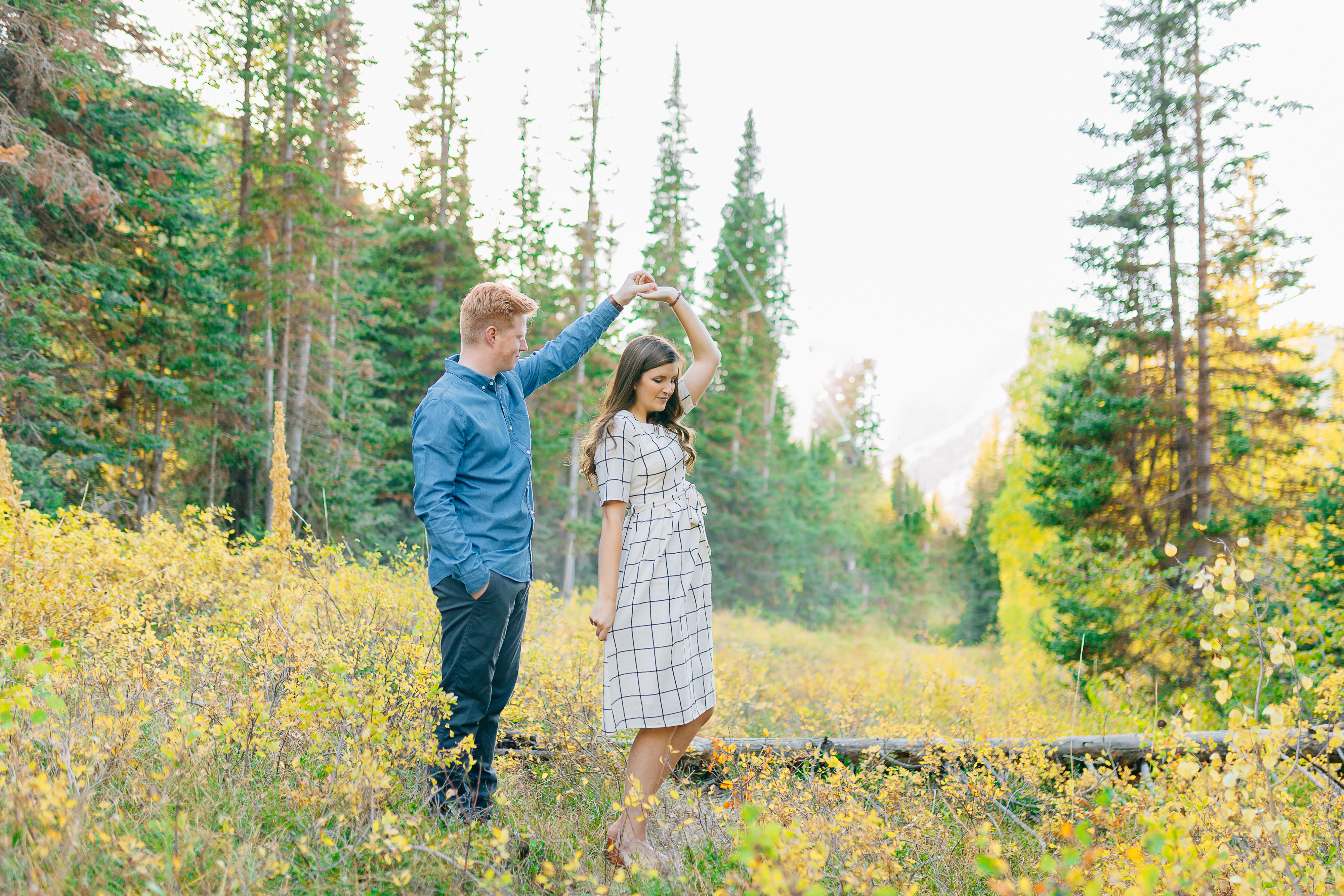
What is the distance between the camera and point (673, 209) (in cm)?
2423

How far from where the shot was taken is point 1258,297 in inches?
426

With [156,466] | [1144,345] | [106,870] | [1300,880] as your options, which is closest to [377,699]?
[106,870]

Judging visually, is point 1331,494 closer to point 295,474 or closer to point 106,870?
point 106,870

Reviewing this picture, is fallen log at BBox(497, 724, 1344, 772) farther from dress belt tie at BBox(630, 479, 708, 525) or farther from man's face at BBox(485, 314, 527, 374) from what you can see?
man's face at BBox(485, 314, 527, 374)

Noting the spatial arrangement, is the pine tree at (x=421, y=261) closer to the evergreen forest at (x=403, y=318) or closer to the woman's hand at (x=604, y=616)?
the evergreen forest at (x=403, y=318)

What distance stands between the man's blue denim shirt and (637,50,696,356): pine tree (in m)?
18.8

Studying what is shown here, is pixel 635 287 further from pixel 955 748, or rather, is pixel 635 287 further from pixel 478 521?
pixel 955 748

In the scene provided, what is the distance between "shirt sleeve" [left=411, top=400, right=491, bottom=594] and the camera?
287 cm

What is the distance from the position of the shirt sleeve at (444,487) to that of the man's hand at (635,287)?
3.21ft

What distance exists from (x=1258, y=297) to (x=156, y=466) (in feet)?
57.2

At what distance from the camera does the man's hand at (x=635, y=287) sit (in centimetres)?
351

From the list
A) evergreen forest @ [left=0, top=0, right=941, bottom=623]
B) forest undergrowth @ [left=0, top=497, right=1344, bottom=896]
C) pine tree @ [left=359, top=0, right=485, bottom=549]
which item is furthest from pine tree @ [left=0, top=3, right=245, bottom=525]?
forest undergrowth @ [left=0, top=497, right=1344, bottom=896]

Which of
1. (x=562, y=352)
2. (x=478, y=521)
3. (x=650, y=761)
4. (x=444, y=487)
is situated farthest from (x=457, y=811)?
(x=562, y=352)

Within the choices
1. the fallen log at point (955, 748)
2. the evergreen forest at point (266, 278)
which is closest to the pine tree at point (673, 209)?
the evergreen forest at point (266, 278)
